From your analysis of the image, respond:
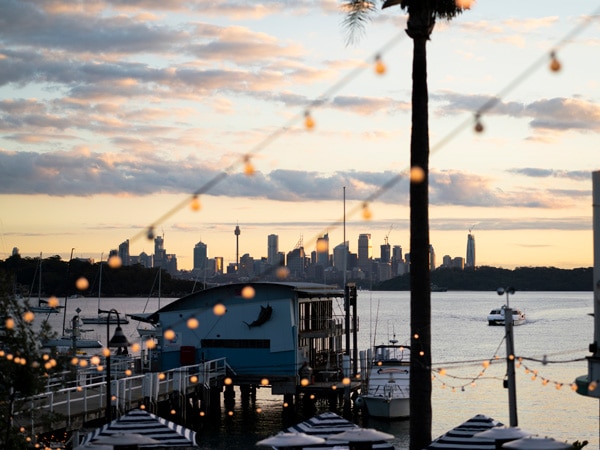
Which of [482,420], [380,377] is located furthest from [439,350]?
[482,420]

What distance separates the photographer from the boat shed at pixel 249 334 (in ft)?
175

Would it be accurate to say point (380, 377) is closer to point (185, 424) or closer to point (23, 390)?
point (185, 424)

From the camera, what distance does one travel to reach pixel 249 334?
177 feet

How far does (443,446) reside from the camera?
24.2 meters

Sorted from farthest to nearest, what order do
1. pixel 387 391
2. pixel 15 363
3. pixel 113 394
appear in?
pixel 387 391 < pixel 113 394 < pixel 15 363

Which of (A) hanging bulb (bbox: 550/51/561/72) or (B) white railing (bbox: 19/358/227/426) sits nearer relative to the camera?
(A) hanging bulb (bbox: 550/51/561/72)

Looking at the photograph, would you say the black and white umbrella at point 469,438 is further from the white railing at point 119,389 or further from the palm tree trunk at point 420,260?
the white railing at point 119,389

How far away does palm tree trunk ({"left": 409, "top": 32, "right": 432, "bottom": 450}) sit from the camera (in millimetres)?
21984

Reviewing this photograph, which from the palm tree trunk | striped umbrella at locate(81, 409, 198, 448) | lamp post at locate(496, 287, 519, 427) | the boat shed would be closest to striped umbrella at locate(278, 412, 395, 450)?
striped umbrella at locate(81, 409, 198, 448)

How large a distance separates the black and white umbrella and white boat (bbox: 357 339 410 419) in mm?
28346

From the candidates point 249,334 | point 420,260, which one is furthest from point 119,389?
point 420,260

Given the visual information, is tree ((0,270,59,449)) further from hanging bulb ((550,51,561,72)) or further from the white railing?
hanging bulb ((550,51,561,72))

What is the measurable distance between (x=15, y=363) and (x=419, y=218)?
11.2 meters

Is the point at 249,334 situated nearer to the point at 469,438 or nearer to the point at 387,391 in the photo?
the point at 387,391
